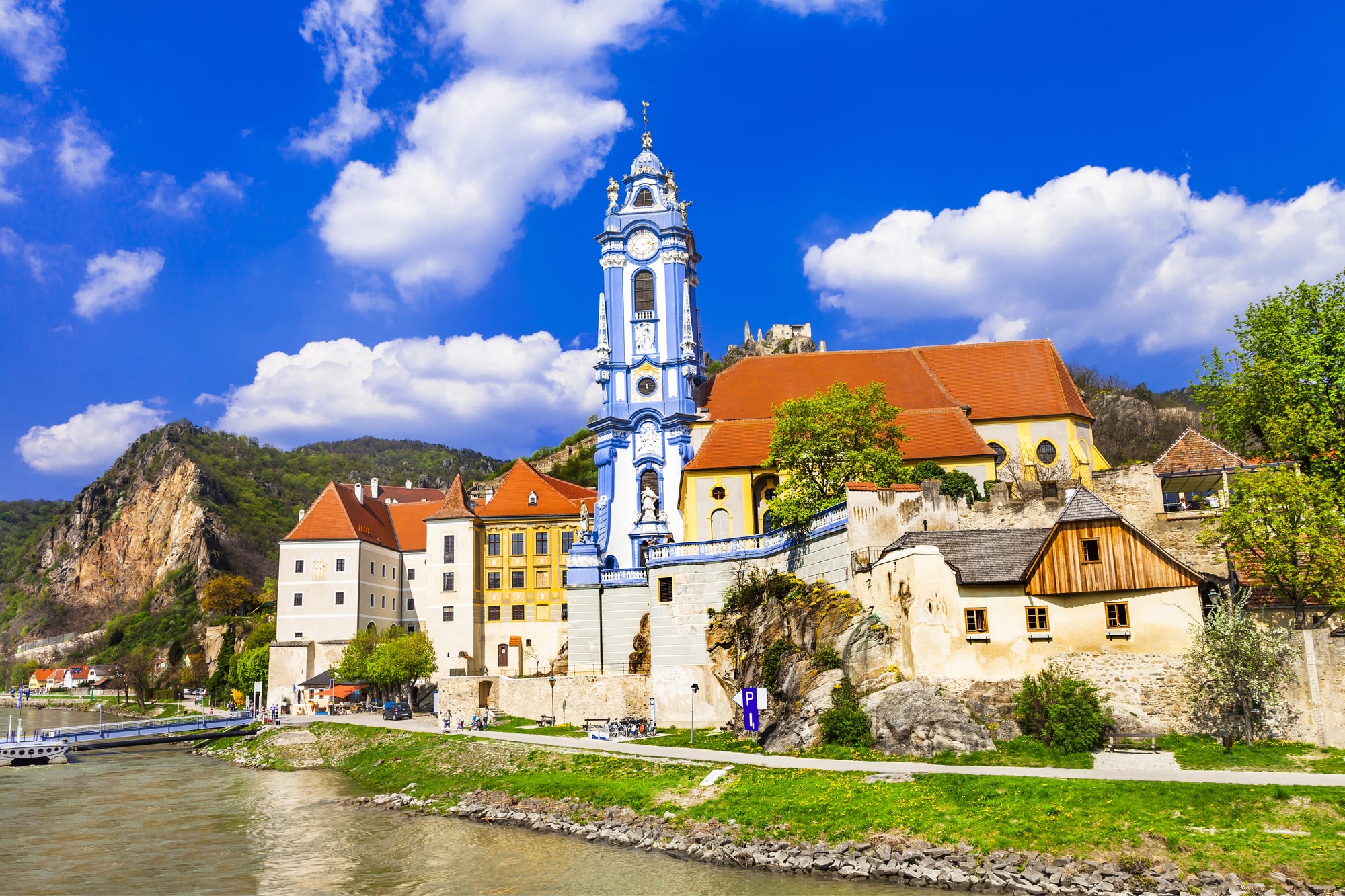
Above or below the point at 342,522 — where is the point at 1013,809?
below

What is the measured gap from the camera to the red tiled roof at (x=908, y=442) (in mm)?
45809

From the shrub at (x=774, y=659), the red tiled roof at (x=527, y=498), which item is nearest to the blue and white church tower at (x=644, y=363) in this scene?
the red tiled roof at (x=527, y=498)

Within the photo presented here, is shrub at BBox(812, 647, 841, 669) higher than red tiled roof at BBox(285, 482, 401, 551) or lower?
lower

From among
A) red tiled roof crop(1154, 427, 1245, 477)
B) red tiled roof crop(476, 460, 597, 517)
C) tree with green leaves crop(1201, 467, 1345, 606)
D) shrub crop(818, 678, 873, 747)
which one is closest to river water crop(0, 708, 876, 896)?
shrub crop(818, 678, 873, 747)

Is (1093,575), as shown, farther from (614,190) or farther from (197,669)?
(197,669)

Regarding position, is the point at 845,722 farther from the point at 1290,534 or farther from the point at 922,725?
the point at 1290,534

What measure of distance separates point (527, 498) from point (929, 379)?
97.4 ft

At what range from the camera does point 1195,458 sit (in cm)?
3806

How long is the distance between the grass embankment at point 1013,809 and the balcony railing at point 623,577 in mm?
14838

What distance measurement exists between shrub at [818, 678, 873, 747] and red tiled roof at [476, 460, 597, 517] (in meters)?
35.1

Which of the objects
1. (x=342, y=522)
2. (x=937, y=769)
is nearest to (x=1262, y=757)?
(x=937, y=769)

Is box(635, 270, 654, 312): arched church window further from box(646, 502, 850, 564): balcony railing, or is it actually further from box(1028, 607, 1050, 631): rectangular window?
box(1028, 607, 1050, 631): rectangular window

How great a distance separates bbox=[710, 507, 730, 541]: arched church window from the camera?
161 ft

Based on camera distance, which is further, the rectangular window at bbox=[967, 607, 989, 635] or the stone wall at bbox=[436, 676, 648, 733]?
the stone wall at bbox=[436, 676, 648, 733]
